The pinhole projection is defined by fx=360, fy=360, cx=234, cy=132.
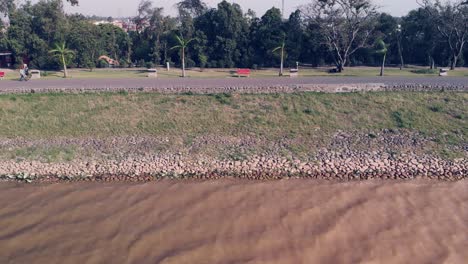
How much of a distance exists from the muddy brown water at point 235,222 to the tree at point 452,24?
2820 centimetres

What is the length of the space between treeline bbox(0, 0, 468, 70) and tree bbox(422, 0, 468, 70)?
0.09m

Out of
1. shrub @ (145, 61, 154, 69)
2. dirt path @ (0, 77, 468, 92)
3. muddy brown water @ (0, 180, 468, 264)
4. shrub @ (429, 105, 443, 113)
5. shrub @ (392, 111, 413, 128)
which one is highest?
shrub @ (145, 61, 154, 69)

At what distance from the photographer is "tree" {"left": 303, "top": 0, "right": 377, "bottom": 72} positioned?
36.6 metres

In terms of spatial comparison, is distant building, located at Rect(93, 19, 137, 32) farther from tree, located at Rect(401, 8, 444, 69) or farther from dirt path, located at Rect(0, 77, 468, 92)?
tree, located at Rect(401, 8, 444, 69)

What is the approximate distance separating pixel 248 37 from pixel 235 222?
31986 millimetres

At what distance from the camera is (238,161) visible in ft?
55.9

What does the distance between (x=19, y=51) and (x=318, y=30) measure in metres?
31.7

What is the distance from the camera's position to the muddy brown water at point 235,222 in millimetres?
11148

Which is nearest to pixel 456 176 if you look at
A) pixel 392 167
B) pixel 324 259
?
pixel 392 167

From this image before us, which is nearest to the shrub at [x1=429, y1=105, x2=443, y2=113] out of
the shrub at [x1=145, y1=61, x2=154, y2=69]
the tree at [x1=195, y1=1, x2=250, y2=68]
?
the tree at [x1=195, y1=1, x2=250, y2=68]

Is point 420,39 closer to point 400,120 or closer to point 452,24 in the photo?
point 452,24

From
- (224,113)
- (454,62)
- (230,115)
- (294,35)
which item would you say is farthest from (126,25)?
(230,115)

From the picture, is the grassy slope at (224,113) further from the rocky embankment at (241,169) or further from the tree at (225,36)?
the tree at (225,36)

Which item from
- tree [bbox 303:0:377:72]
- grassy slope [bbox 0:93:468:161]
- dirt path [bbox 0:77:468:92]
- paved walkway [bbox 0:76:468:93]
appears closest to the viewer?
grassy slope [bbox 0:93:468:161]
